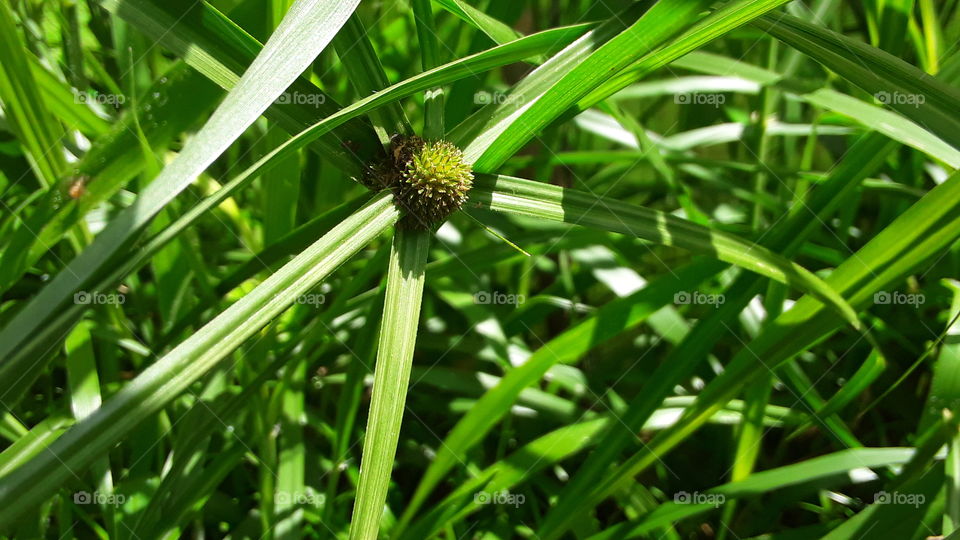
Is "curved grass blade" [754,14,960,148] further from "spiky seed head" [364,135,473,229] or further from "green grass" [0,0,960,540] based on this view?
"spiky seed head" [364,135,473,229]

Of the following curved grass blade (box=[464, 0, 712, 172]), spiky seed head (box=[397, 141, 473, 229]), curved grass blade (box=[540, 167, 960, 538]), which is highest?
curved grass blade (box=[464, 0, 712, 172])

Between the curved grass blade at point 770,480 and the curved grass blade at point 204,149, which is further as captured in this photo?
the curved grass blade at point 770,480

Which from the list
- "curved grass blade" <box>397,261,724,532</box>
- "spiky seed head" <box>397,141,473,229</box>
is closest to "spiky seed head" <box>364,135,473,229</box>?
"spiky seed head" <box>397,141,473,229</box>

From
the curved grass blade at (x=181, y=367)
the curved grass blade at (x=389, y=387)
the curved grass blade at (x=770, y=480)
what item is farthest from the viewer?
the curved grass blade at (x=770, y=480)

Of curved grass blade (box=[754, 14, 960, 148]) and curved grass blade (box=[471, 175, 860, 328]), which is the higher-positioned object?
curved grass blade (box=[754, 14, 960, 148])

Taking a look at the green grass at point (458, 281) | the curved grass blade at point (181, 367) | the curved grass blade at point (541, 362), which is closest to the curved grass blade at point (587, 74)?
the green grass at point (458, 281)

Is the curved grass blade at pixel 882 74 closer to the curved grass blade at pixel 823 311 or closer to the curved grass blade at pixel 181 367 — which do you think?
the curved grass blade at pixel 823 311

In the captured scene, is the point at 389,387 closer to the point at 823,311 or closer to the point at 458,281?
the point at 823,311

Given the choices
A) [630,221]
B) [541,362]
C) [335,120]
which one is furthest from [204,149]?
[541,362]
